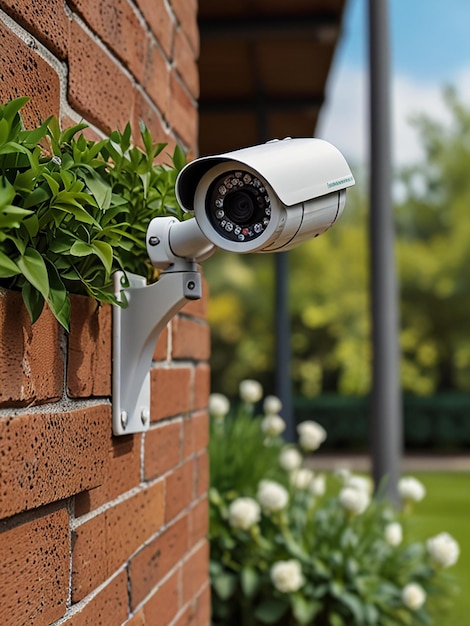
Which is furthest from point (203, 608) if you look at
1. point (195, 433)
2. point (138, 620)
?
point (138, 620)


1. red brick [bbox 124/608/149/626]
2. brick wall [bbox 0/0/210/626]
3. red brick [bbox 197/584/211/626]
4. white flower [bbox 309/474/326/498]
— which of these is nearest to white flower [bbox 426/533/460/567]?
white flower [bbox 309/474/326/498]

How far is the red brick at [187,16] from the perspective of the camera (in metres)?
1.61

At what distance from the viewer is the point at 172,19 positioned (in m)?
1.54

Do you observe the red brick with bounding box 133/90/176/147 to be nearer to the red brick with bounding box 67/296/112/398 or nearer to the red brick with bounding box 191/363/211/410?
the red brick with bounding box 67/296/112/398

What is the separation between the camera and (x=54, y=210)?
2.40 ft

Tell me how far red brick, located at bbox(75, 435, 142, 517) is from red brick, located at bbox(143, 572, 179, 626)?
0.73ft

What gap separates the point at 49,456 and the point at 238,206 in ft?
1.05

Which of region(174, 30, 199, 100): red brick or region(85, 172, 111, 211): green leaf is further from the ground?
region(174, 30, 199, 100): red brick

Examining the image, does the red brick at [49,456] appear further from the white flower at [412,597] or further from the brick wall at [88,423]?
the white flower at [412,597]

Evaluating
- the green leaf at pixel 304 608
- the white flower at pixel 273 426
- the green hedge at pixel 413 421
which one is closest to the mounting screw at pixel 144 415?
the green leaf at pixel 304 608

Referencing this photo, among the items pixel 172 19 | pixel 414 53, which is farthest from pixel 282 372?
pixel 414 53

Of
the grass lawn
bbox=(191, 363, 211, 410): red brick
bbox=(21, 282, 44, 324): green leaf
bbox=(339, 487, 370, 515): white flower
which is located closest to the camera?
bbox=(21, 282, 44, 324): green leaf

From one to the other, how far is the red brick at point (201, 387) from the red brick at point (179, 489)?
0.14 m

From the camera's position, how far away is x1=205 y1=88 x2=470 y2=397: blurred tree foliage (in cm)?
1570
